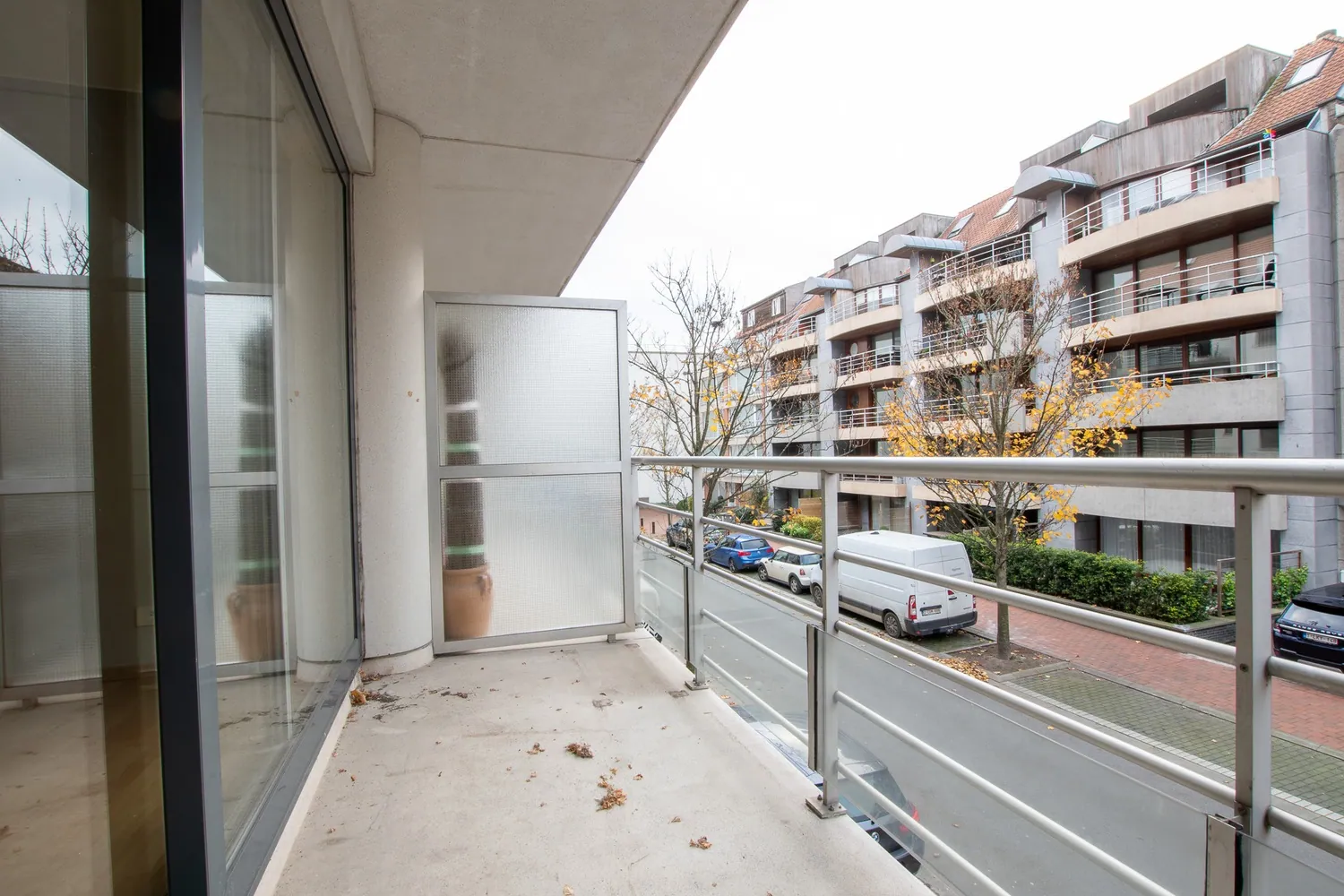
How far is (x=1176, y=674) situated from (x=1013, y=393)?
11275 millimetres

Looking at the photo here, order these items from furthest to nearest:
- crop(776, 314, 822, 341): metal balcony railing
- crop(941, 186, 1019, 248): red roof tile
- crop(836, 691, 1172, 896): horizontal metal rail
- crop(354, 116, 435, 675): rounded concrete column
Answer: crop(776, 314, 822, 341): metal balcony railing → crop(941, 186, 1019, 248): red roof tile → crop(354, 116, 435, 675): rounded concrete column → crop(836, 691, 1172, 896): horizontal metal rail

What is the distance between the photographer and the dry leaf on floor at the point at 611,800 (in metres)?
1.71

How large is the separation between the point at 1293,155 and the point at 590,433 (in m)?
15.4

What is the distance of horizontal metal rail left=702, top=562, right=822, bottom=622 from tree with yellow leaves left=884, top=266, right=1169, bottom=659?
746cm

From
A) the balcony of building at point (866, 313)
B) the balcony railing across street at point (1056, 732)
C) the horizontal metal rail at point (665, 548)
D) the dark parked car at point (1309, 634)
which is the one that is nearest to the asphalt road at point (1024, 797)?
the balcony railing across street at point (1056, 732)

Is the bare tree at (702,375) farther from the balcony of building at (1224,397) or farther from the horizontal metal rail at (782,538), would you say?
the horizontal metal rail at (782,538)

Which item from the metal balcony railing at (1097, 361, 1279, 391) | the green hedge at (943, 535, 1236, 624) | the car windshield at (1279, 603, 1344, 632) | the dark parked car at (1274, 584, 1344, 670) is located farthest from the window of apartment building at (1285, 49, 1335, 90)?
the car windshield at (1279, 603, 1344, 632)

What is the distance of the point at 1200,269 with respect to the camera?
13094 millimetres

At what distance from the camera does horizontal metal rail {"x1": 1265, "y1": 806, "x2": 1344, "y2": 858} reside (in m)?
0.69

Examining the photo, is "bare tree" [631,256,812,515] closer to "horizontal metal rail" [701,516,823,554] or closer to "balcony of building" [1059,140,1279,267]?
"balcony of building" [1059,140,1279,267]

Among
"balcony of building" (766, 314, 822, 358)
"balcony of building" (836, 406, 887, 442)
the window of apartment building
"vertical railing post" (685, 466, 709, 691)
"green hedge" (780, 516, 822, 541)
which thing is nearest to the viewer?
"green hedge" (780, 516, 822, 541)

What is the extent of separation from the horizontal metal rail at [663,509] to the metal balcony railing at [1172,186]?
606 inches

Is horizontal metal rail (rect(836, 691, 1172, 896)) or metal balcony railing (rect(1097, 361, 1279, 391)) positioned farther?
metal balcony railing (rect(1097, 361, 1279, 391))

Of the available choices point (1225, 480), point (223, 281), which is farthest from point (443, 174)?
point (1225, 480)
